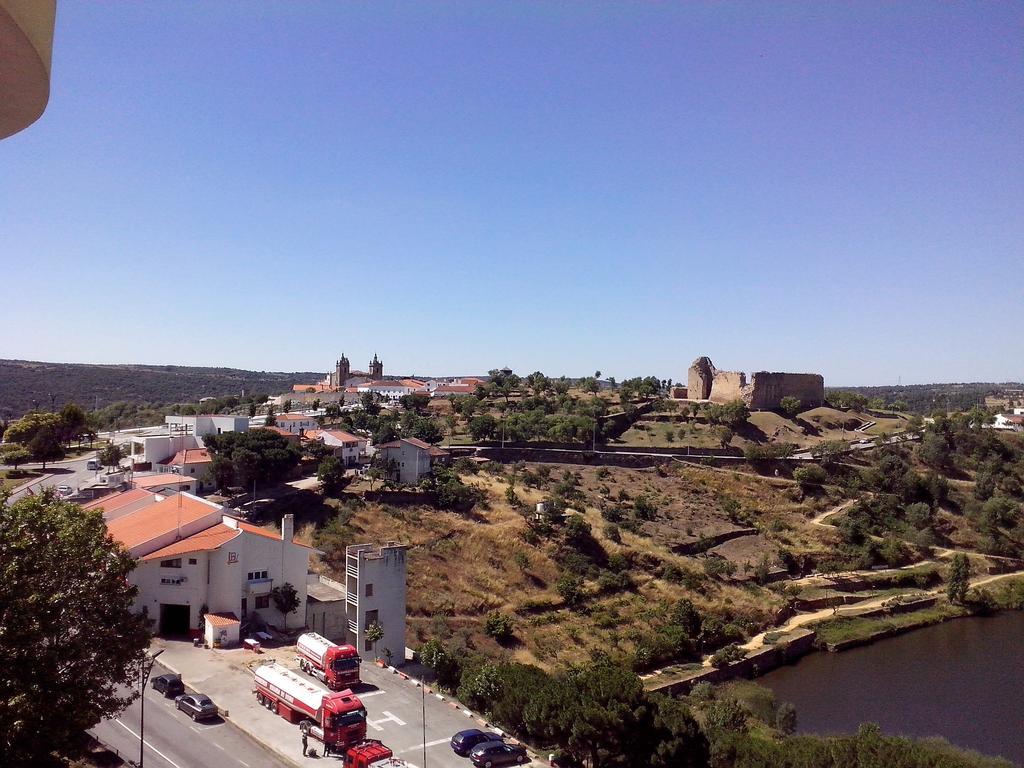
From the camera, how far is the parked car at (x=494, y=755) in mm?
17828

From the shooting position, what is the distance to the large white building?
25000 millimetres

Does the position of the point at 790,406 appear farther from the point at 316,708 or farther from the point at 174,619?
the point at 316,708

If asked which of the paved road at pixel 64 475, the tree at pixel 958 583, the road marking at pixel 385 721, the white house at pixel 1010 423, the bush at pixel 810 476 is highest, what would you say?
the white house at pixel 1010 423

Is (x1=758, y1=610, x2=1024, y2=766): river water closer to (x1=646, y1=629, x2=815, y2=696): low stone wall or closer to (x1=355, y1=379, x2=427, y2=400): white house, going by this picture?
(x1=646, y1=629, x2=815, y2=696): low stone wall

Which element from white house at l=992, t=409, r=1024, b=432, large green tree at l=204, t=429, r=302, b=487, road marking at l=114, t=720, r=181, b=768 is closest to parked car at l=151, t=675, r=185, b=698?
road marking at l=114, t=720, r=181, b=768

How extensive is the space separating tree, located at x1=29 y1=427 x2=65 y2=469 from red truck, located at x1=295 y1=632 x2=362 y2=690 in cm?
3554

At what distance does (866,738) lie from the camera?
18625 mm

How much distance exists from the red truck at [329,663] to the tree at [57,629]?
24.4 feet

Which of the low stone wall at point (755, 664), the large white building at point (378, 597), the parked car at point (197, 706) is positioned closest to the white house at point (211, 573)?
the large white building at point (378, 597)

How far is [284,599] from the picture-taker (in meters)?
25.4

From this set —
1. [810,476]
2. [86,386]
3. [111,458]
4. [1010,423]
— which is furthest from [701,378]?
[86,386]

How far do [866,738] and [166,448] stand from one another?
40.8 meters

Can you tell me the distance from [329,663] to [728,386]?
64.5m

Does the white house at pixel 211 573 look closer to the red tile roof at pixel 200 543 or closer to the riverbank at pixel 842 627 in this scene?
the red tile roof at pixel 200 543
